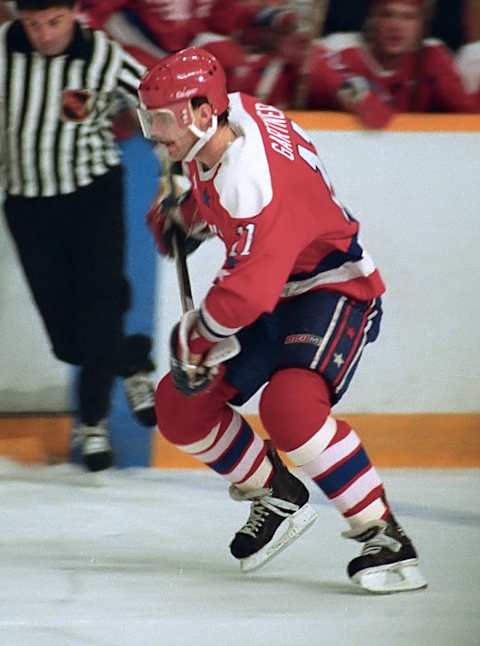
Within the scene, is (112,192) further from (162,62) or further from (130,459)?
(162,62)

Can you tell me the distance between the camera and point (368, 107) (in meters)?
3.67

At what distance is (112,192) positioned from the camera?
3625mm

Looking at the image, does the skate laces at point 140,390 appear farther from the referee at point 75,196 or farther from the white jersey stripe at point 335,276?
the white jersey stripe at point 335,276

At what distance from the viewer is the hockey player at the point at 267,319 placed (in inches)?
100

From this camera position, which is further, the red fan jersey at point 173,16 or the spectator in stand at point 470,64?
the spectator in stand at point 470,64

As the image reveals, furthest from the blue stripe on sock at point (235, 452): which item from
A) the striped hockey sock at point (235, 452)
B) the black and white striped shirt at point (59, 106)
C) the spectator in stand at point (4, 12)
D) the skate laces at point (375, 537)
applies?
the spectator in stand at point (4, 12)

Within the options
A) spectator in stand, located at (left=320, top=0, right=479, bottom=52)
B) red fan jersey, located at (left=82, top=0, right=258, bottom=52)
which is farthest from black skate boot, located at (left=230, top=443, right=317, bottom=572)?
spectator in stand, located at (left=320, top=0, right=479, bottom=52)

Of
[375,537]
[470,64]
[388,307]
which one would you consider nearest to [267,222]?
[375,537]

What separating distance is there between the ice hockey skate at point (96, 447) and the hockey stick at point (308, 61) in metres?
0.97

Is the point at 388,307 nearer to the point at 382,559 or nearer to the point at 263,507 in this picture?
the point at 263,507

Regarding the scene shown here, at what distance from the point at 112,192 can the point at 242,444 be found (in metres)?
0.98

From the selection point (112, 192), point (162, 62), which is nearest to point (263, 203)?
point (162, 62)

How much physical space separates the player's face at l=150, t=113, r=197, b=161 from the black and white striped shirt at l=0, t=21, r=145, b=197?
0.99 metres

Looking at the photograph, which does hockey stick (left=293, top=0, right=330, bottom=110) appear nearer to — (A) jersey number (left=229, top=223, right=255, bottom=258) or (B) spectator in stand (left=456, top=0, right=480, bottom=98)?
(B) spectator in stand (left=456, top=0, right=480, bottom=98)
